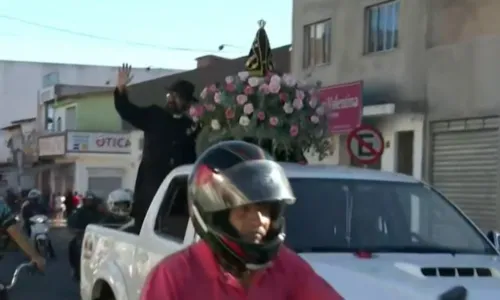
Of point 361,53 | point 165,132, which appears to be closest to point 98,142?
point 361,53

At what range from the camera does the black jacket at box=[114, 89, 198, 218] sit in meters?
8.44

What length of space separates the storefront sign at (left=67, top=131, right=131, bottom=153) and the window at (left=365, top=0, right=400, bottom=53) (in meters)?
23.1

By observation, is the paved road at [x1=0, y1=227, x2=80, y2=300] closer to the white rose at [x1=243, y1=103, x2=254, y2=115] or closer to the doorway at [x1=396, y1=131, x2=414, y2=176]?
the white rose at [x1=243, y1=103, x2=254, y2=115]

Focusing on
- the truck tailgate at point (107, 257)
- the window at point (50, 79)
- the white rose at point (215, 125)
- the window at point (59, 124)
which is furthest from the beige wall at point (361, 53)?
the window at point (50, 79)

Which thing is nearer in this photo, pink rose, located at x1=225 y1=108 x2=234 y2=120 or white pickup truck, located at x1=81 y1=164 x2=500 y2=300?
white pickup truck, located at x1=81 y1=164 x2=500 y2=300

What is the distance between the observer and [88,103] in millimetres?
46094

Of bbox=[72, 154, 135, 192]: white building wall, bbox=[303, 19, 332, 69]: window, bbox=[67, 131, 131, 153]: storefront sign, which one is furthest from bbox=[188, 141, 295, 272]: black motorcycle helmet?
bbox=[72, 154, 135, 192]: white building wall

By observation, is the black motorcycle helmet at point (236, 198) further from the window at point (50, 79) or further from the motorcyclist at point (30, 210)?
the window at point (50, 79)

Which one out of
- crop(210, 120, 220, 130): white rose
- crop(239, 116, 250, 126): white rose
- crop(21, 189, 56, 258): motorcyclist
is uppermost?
crop(239, 116, 250, 126): white rose

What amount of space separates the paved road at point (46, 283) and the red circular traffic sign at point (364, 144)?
14.2 ft

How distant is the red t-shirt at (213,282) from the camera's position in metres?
2.73

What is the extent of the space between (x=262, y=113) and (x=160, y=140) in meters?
1.05

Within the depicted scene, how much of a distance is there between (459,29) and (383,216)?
12.6 meters

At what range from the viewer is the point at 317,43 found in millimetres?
22328
